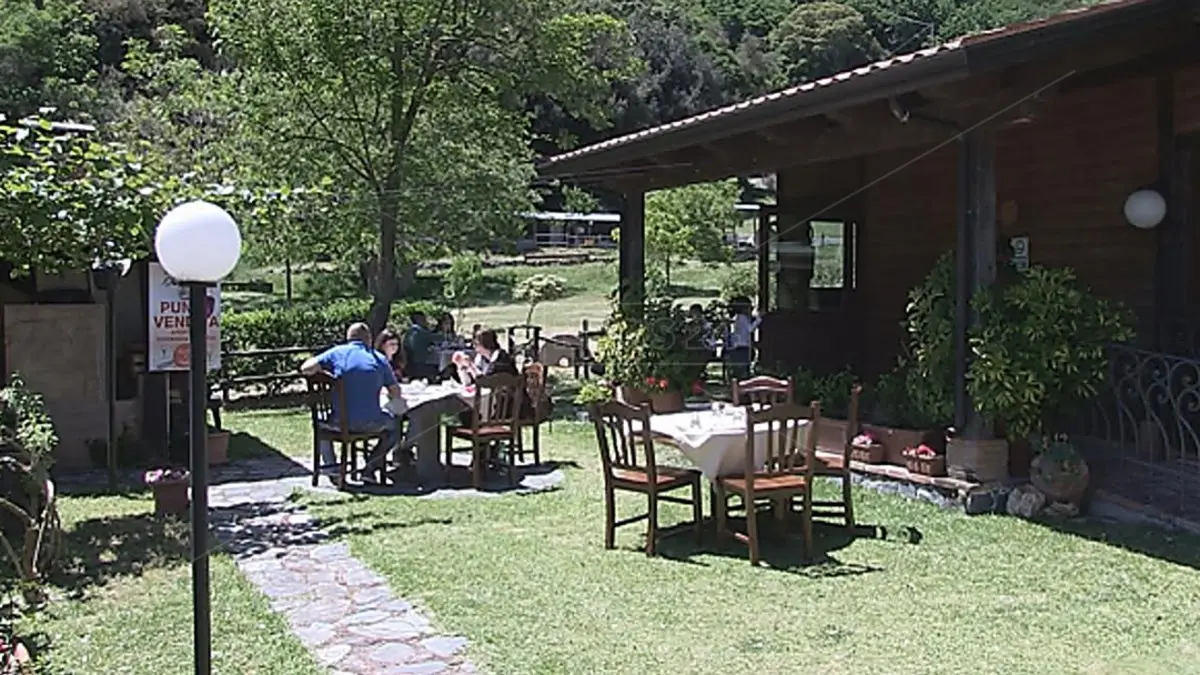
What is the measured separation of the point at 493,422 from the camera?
855 centimetres

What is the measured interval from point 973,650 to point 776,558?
5.48 ft

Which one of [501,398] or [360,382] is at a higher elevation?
[360,382]

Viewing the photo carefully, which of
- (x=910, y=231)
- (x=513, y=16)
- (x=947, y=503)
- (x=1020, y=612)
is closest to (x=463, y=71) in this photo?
(x=513, y=16)

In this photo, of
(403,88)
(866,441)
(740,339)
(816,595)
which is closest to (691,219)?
(740,339)

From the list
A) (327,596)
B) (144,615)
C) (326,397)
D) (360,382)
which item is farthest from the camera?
(326,397)

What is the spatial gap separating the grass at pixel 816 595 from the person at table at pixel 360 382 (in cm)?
129

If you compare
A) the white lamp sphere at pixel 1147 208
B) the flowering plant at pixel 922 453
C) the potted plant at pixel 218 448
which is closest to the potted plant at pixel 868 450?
the flowering plant at pixel 922 453

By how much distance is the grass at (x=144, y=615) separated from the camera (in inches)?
175

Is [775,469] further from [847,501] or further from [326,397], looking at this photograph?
[326,397]

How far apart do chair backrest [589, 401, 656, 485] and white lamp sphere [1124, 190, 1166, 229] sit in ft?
12.2

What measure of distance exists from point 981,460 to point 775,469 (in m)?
1.62

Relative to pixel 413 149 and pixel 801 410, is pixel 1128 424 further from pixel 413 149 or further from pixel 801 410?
pixel 413 149

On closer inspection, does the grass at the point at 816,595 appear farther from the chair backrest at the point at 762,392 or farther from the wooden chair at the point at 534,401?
the wooden chair at the point at 534,401

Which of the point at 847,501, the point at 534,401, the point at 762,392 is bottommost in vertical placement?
the point at 847,501
